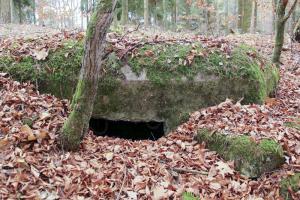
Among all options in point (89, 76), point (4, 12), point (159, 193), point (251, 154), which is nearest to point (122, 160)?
point (159, 193)

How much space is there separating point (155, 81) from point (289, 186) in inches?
119

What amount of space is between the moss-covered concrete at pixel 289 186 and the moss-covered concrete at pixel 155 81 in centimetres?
236

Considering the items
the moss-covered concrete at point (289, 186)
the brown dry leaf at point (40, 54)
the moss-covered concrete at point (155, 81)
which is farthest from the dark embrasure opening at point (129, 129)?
the moss-covered concrete at point (289, 186)

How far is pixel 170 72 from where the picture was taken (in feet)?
21.5

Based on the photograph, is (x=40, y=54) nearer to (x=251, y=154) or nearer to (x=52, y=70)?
(x=52, y=70)

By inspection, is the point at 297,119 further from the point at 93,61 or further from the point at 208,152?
the point at 93,61

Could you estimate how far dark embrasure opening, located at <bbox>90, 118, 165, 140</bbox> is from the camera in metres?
7.05

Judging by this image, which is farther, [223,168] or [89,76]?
[223,168]

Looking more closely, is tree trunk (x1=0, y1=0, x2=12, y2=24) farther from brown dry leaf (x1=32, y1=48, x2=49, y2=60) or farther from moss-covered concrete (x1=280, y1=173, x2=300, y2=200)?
moss-covered concrete (x1=280, y1=173, x2=300, y2=200)

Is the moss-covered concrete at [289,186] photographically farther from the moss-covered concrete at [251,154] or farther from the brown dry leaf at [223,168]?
the brown dry leaf at [223,168]

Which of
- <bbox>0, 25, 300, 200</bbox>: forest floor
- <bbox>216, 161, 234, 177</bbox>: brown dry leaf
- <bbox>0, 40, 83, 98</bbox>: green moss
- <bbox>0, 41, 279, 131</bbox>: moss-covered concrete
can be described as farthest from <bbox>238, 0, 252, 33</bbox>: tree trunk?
<bbox>216, 161, 234, 177</bbox>: brown dry leaf

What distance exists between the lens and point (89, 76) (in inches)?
175

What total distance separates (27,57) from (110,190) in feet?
11.3

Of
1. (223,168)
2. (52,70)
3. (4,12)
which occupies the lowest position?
(223,168)
